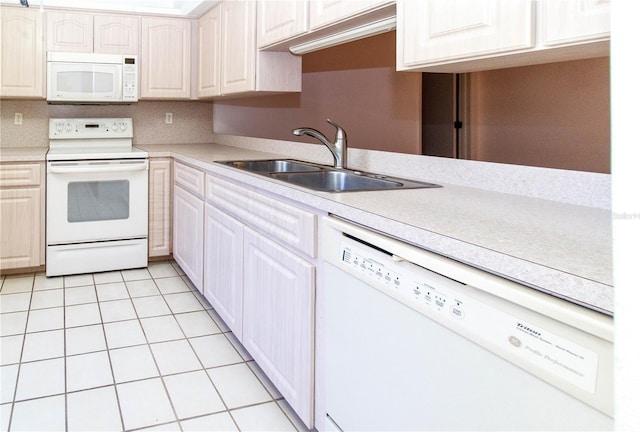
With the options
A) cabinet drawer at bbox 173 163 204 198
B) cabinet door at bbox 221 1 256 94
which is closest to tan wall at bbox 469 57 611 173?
cabinet door at bbox 221 1 256 94

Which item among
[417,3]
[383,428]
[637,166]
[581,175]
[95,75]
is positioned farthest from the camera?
[95,75]

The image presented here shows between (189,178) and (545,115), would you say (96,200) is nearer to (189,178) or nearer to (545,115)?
(189,178)

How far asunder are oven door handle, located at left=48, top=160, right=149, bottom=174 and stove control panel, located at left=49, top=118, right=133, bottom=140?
704mm

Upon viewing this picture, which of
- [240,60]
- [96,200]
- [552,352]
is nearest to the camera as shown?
[552,352]

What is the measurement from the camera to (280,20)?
2676 millimetres

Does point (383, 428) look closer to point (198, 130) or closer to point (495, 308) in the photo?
point (495, 308)

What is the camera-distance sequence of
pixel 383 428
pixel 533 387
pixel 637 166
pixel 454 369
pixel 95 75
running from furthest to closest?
pixel 95 75 → pixel 383 428 → pixel 454 369 → pixel 533 387 → pixel 637 166

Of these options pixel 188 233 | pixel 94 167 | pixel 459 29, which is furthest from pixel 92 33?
pixel 459 29

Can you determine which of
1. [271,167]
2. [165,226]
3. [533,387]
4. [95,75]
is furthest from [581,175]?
[95,75]

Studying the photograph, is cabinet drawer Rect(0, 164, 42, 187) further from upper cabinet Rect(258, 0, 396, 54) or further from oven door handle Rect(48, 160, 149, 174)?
upper cabinet Rect(258, 0, 396, 54)

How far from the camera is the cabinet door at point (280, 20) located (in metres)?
2.44

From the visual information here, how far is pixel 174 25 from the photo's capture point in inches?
170

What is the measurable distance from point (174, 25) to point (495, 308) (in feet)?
13.3

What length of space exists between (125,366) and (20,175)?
1.94 metres
